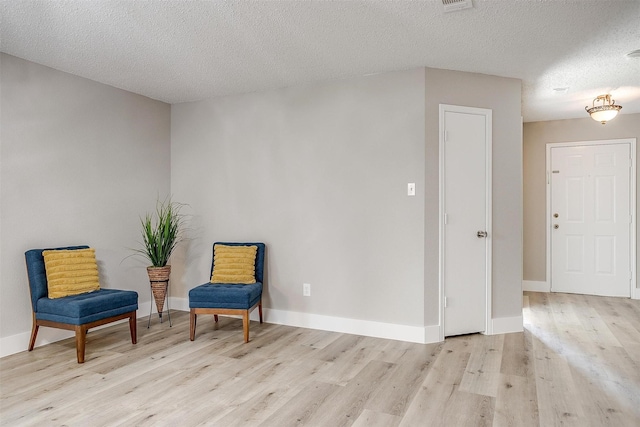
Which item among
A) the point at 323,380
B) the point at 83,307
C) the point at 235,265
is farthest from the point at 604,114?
the point at 83,307

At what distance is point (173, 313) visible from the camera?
4684 millimetres

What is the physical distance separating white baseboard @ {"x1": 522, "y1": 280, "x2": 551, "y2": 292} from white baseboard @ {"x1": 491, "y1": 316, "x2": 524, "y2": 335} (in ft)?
7.59

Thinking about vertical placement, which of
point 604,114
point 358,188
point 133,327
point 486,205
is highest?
point 604,114

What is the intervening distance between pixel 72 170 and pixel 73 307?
139 centimetres

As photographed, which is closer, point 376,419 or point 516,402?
point 376,419

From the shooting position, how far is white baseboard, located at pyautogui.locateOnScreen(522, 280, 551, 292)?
19.4 ft

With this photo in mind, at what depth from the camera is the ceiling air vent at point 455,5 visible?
8.20ft

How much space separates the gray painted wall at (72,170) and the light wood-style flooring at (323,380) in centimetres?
72

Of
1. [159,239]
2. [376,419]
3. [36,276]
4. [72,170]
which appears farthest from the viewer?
[159,239]

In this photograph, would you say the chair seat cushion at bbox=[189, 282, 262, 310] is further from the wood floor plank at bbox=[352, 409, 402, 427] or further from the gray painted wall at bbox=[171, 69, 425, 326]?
the wood floor plank at bbox=[352, 409, 402, 427]

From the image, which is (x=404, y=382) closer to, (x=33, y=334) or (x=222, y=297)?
(x=222, y=297)

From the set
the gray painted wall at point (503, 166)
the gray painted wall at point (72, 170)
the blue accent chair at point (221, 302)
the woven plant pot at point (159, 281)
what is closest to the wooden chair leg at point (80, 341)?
the gray painted wall at point (72, 170)

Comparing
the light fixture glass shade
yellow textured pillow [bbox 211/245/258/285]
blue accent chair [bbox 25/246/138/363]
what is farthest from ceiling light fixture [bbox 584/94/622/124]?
blue accent chair [bbox 25/246/138/363]

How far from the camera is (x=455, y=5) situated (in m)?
2.54
